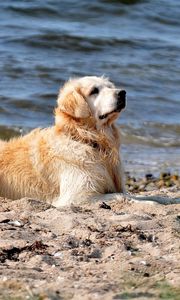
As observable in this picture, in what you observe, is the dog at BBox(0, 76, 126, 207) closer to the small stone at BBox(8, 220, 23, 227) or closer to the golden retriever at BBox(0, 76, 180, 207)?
the golden retriever at BBox(0, 76, 180, 207)

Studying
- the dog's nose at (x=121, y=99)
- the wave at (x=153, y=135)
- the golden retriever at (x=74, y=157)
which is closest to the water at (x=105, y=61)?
the wave at (x=153, y=135)

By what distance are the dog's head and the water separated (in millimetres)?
3370

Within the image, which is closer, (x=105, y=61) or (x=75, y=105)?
(x=75, y=105)

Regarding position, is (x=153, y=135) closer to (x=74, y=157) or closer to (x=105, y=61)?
(x=105, y=61)

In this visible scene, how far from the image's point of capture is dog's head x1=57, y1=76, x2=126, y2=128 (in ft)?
23.8

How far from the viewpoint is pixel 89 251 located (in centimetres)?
534

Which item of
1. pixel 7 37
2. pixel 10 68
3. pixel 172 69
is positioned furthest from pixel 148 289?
pixel 7 37

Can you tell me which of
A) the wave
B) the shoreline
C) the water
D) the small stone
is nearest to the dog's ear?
the shoreline

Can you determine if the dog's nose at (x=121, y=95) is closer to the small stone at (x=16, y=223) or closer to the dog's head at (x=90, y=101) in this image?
the dog's head at (x=90, y=101)

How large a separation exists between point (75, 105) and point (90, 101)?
16 centimetres

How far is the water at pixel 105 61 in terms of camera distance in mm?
12281

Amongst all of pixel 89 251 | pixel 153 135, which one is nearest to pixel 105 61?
pixel 153 135

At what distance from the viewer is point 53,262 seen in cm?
508

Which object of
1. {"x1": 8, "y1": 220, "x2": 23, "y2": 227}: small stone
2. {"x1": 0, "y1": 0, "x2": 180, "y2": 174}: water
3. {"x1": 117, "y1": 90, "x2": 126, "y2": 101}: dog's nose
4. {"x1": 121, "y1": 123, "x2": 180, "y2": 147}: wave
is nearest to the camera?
{"x1": 8, "y1": 220, "x2": 23, "y2": 227}: small stone
